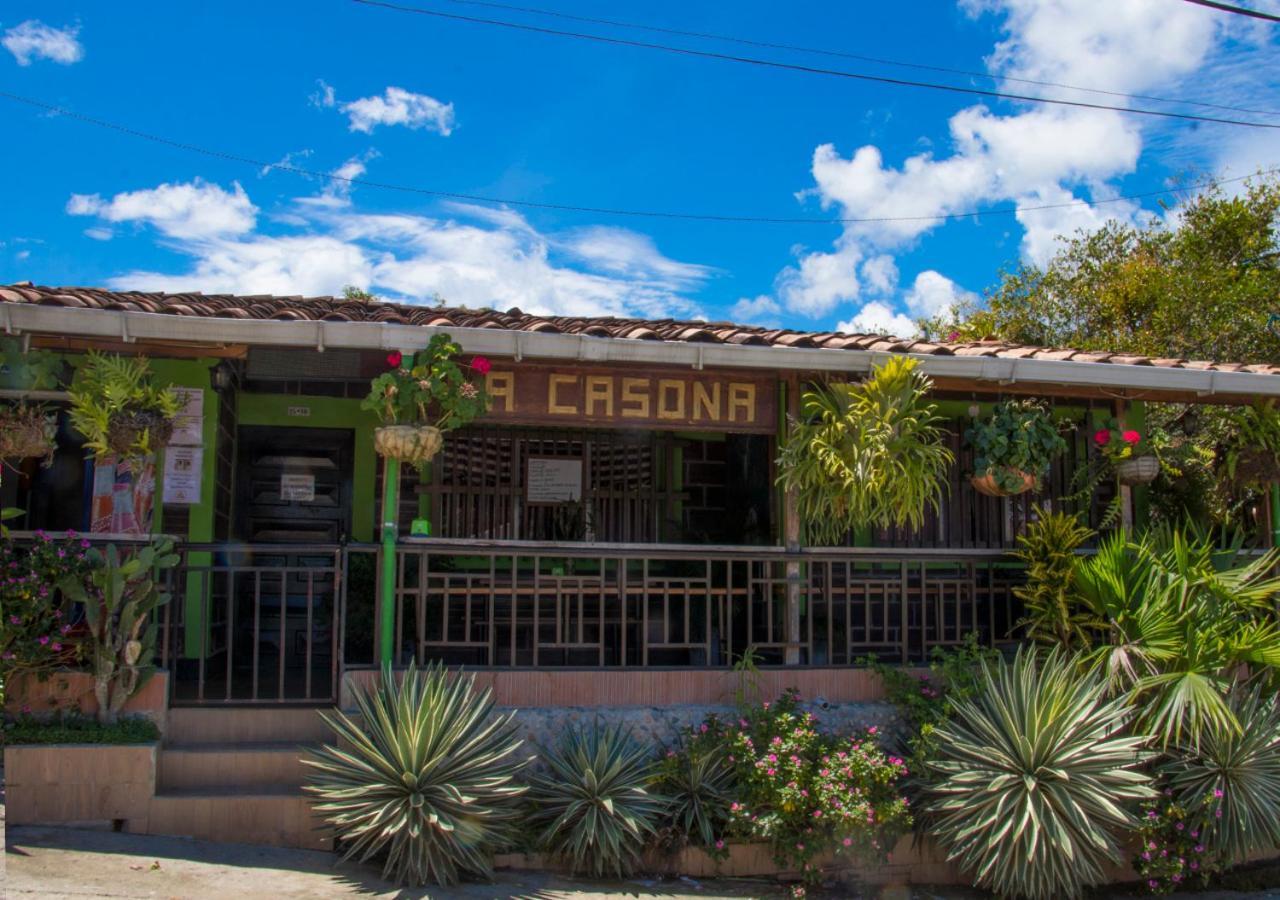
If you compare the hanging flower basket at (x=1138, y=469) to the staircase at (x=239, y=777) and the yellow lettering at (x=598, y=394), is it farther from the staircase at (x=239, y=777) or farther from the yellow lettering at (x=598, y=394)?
the staircase at (x=239, y=777)

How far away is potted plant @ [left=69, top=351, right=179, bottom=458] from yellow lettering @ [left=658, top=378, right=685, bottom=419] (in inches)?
126

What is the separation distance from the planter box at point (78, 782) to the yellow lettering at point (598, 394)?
11.2 feet

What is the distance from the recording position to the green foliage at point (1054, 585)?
6902 mm

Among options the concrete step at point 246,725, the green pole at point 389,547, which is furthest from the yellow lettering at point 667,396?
the concrete step at point 246,725

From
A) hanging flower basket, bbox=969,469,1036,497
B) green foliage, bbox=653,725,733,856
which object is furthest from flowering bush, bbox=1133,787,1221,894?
green foliage, bbox=653,725,733,856

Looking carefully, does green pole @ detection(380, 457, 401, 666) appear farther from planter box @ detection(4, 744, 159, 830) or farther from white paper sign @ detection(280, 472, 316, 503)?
white paper sign @ detection(280, 472, 316, 503)

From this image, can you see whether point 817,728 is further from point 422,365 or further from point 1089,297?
point 1089,297

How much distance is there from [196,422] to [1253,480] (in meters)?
8.45

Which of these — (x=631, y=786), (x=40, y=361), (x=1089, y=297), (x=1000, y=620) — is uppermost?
(x=1089, y=297)

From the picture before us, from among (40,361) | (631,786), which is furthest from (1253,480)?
(40,361)

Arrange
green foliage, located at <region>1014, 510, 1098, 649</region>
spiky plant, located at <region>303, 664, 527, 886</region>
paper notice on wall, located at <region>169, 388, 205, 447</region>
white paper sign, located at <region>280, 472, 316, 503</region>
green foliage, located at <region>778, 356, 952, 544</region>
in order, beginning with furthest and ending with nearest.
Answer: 1. white paper sign, located at <region>280, 472, 316, 503</region>
2. paper notice on wall, located at <region>169, 388, 205, 447</region>
3. green foliage, located at <region>1014, 510, 1098, 649</region>
4. green foliage, located at <region>778, 356, 952, 544</region>
5. spiky plant, located at <region>303, 664, 527, 886</region>

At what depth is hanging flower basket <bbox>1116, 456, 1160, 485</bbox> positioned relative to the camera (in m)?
7.79

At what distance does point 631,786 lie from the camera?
5.89 metres

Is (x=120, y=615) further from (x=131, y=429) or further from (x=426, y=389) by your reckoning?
(x=426, y=389)
